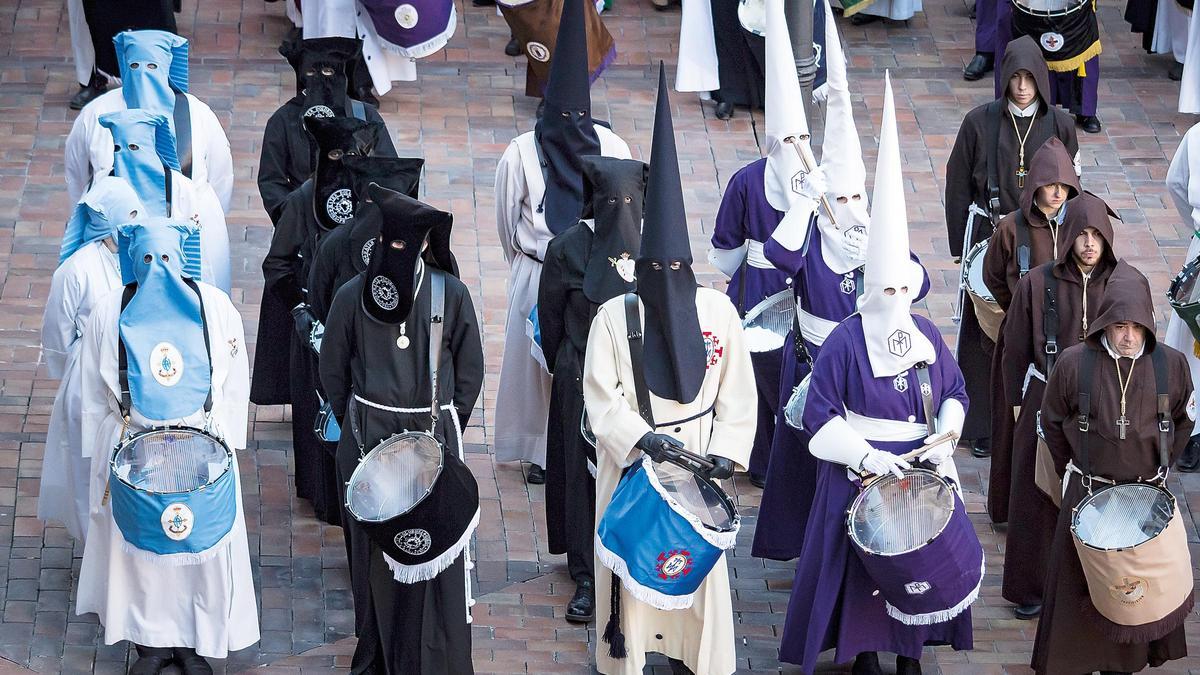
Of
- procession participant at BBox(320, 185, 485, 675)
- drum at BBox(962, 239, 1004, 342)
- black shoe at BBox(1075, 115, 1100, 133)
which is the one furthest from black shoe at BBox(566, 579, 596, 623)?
black shoe at BBox(1075, 115, 1100, 133)

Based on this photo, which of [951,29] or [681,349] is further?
[951,29]

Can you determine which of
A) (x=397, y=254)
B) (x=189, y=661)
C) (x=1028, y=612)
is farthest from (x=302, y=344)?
(x=1028, y=612)

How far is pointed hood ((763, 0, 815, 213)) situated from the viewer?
10008 millimetres

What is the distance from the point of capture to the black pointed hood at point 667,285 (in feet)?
26.8

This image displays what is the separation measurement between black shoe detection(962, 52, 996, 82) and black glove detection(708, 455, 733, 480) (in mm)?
8209

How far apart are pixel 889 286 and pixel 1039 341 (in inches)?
59.8

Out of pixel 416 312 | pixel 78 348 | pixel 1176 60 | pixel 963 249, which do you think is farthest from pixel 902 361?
pixel 1176 60

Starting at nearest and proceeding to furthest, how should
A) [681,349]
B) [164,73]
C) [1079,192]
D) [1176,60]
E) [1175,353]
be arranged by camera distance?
[681,349] → [1175,353] → [1079,192] → [164,73] → [1176,60]

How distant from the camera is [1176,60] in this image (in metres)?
15.9

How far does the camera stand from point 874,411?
334 inches

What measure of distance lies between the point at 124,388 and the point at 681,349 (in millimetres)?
2385

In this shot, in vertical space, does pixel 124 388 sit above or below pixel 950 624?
above

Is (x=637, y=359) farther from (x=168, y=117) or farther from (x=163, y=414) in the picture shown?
(x=168, y=117)

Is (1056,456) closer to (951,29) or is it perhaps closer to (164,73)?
(164,73)
